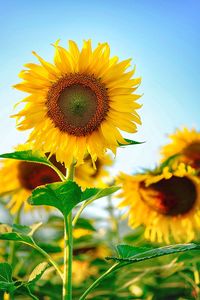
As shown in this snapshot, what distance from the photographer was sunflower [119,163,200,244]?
147 inches

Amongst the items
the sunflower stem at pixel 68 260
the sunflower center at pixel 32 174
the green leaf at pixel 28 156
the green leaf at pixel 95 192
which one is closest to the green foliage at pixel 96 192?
the green leaf at pixel 95 192

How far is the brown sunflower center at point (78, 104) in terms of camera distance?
2473 mm

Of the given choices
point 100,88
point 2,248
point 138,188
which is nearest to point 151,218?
point 138,188

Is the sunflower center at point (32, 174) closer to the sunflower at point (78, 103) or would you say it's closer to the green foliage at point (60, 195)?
the sunflower at point (78, 103)

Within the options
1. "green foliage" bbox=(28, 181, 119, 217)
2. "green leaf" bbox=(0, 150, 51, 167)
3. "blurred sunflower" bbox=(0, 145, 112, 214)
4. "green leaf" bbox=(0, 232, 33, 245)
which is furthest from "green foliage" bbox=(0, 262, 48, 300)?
"blurred sunflower" bbox=(0, 145, 112, 214)

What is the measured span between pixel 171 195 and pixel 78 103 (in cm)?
148

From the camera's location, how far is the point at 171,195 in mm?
3785

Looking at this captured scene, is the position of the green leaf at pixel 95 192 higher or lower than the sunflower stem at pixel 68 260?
higher

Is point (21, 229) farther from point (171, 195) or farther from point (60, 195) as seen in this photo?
point (171, 195)

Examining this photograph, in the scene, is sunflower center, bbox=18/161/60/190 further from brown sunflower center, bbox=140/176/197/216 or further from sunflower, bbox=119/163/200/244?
brown sunflower center, bbox=140/176/197/216

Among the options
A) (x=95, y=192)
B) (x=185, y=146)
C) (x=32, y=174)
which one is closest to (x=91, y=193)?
(x=95, y=192)

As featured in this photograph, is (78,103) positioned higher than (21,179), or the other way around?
(21,179)

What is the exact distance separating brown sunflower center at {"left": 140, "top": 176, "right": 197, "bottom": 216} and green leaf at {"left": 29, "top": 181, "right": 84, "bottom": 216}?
5.75ft

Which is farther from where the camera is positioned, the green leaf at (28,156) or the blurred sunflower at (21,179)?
the blurred sunflower at (21,179)
